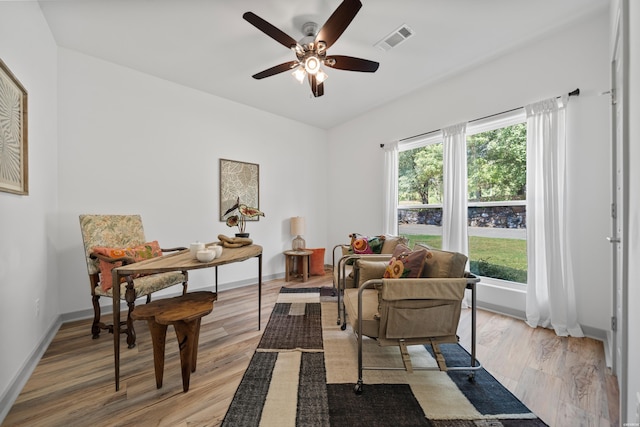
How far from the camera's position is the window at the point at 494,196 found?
2.77 meters

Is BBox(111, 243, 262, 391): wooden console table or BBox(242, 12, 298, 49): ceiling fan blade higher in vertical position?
BBox(242, 12, 298, 49): ceiling fan blade

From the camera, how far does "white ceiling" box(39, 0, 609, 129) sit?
81.5 inches

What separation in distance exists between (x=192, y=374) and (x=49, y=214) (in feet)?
6.85

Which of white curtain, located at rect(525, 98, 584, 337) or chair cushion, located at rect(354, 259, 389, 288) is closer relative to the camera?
chair cushion, located at rect(354, 259, 389, 288)

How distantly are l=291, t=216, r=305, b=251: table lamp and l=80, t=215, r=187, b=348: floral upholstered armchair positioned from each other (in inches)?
84.4

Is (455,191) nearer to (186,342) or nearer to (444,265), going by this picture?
(444,265)

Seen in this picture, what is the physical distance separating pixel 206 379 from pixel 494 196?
3389 mm

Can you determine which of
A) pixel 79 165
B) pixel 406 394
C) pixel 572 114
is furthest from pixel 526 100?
pixel 79 165

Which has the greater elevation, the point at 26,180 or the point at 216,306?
the point at 26,180

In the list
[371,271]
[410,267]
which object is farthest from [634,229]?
[371,271]

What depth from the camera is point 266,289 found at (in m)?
3.72

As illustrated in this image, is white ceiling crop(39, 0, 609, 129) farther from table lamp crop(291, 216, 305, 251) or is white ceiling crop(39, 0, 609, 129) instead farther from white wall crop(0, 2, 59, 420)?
table lamp crop(291, 216, 305, 251)

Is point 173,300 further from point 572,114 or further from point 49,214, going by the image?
point 572,114

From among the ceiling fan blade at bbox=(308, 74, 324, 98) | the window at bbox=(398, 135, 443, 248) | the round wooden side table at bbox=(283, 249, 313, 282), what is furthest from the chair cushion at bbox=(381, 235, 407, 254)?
the ceiling fan blade at bbox=(308, 74, 324, 98)
